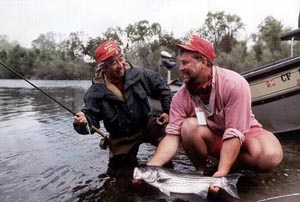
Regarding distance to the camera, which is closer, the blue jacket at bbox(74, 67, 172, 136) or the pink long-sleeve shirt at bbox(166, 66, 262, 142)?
the pink long-sleeve shirt at bbox(166, 66, 262, 142)

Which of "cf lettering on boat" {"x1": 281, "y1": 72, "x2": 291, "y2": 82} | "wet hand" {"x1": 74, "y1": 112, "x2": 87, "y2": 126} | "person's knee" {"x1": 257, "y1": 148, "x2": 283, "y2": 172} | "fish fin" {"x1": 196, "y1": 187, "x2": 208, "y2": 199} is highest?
"cf lettering on boat" {"x1": 281, "y1": 72, "x2": 291, "y2": 82}

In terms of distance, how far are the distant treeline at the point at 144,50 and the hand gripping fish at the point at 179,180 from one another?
35965mm

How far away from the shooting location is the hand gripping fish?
3219 mm

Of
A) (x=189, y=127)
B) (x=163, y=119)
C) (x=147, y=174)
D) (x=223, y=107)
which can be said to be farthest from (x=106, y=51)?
(x=147, y=174)

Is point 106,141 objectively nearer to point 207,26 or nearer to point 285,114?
point 285,114

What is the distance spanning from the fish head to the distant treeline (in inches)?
1418

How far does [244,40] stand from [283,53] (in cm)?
1241

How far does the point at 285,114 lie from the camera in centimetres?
640

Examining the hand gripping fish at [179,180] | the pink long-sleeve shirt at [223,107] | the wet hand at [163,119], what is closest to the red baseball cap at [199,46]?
the pink long-sleeve shirt at [223,107]

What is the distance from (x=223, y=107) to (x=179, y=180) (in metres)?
0.83

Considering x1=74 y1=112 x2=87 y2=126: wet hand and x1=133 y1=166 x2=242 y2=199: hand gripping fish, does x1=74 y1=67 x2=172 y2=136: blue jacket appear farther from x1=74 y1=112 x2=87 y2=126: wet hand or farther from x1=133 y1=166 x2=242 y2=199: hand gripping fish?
x1=133 y1=166 x2=242 y2=199: hand gripping fish

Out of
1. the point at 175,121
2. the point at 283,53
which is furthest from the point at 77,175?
the point at 283,53

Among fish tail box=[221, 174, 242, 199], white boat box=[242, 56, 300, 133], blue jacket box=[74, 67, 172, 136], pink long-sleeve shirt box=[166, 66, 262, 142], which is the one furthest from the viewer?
white boat box=[242, 56, 300, 133]

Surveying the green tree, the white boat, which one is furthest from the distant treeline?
the white boat
